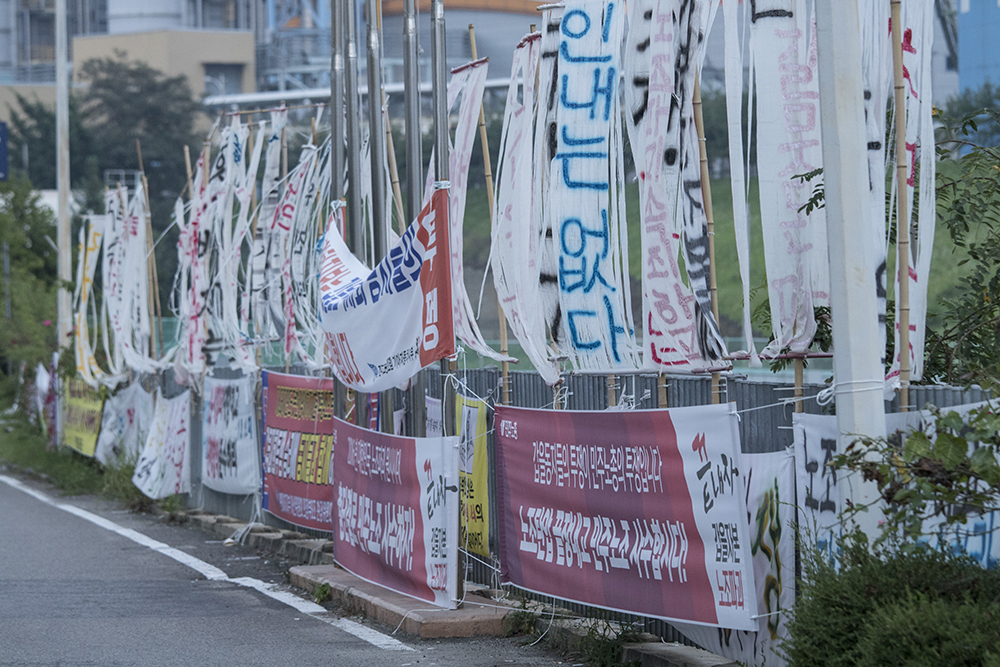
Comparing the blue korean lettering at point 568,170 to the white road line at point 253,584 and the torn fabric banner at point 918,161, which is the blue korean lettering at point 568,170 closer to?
the torn fabric banner at point 918,161

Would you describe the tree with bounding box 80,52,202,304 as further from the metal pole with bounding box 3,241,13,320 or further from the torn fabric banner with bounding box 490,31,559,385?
the torn fabric banner with bounding box 490,31,559,385

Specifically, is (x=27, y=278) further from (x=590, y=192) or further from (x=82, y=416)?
(x=590, y=192)

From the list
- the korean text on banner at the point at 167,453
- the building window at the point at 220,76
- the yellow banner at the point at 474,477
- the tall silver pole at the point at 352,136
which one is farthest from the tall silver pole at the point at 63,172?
the building window at the point at 220,76

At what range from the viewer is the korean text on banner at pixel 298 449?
1151cm

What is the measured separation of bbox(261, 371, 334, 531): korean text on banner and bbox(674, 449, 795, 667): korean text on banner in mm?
5326

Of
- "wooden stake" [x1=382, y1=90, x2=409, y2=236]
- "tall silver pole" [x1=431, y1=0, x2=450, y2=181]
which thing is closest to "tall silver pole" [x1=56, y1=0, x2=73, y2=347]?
"wooden stake" [x1=382, y1=90, x2=409, y2=236]

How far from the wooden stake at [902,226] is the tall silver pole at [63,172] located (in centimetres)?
2072

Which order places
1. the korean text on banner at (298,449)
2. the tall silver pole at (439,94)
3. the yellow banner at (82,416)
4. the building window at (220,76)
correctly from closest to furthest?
the tall silver pole at (439,94), the korean text on banner at (298,449), the yellow banner at (82,416), the building window at (220,76)

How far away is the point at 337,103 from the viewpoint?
10.9 meters

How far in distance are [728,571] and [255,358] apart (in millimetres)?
8732

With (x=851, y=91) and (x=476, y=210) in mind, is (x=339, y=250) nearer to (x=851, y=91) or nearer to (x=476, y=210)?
(x=851, y=91)

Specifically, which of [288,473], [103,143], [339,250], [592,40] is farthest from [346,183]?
[103,143]

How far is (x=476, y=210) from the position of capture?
61688 millimetres

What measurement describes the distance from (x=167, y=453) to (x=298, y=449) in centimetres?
403
